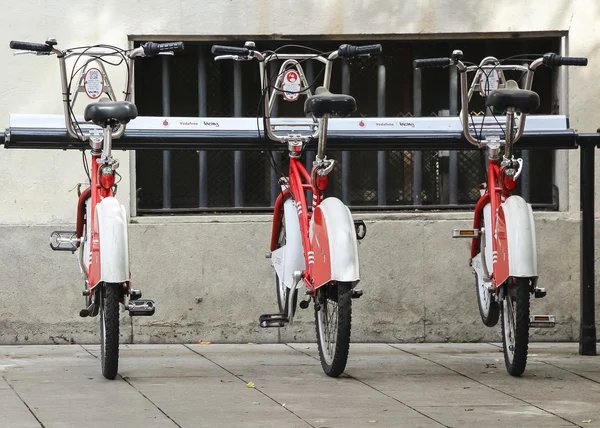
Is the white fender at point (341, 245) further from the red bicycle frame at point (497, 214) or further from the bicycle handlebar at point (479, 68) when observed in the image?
the bicycle handlebar at point (479, 68)

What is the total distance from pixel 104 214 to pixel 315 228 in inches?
46.0

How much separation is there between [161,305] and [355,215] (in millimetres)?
1588

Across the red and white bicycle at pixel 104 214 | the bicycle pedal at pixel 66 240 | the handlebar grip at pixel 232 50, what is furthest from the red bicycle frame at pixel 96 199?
the handlebar grip at pixel 232 50

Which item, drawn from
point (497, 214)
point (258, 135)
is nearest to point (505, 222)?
point (497, 214)

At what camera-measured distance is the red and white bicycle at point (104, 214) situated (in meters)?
6.39

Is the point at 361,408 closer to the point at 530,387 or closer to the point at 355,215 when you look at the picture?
the point at 530,387

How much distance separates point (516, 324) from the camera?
6.48 m

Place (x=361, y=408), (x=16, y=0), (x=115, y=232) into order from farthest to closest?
(x=16, y=0) → (x=115, y=232) → (x=361, y=408)

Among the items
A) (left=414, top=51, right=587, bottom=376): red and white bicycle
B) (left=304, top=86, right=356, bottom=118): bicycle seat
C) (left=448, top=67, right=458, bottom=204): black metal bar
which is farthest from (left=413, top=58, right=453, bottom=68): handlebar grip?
(left=448, top=67, right=458, bottom=204): black metal bar

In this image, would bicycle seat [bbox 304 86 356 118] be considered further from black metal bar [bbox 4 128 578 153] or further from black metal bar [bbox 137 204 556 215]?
black metal bar [bbox 137 204 556 215]

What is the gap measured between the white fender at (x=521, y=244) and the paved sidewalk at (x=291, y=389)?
2.14 feet

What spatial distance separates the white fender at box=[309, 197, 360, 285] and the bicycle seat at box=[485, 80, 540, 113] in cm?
105

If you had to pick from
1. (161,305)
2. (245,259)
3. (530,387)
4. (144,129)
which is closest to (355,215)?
(245,259)

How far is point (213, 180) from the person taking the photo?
29.5 ft
